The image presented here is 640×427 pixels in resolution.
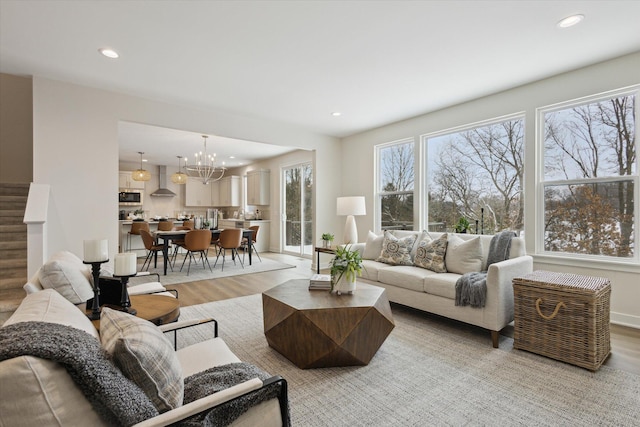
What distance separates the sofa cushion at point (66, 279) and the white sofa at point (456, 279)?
2835 millimetres

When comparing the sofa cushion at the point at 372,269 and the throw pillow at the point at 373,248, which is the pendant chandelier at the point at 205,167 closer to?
the throw pillow at the point at 373,248

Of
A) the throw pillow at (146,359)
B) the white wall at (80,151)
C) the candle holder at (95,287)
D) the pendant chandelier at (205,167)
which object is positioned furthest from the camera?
the pendant chandelier at (205,167)

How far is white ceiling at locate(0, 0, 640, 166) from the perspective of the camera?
7.98 feet

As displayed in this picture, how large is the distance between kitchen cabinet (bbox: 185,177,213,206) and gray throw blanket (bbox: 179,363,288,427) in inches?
383

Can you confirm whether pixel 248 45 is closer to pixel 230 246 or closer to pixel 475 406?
pixel 475 406

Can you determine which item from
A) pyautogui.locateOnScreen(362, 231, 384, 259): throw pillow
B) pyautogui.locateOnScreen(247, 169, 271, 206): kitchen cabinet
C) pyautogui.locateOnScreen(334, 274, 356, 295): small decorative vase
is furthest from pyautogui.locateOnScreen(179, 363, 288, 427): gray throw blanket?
pyautogui.locateOnScreen(247, 169, 271, 206): kitchen cabinet

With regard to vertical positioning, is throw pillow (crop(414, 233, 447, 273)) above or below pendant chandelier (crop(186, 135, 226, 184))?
below

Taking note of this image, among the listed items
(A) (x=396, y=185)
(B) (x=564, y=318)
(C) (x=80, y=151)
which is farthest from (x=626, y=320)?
(C) (x=80, y=151)

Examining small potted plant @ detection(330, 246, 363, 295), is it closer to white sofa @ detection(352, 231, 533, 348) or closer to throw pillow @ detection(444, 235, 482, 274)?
white sofa @ detection(352, 231, 533, 348)

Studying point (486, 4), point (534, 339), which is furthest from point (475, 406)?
point (486, 4)

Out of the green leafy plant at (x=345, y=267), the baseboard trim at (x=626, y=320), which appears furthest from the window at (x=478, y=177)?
the green leafy plant at (x=345, y=267)

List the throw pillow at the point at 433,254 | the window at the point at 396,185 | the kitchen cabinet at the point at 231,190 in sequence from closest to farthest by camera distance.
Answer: the throw pillow at the point at 433,254
the window at the point at 396,185
the kitchen cabinet at the point at 231,190

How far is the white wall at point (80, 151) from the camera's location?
12.2 feet

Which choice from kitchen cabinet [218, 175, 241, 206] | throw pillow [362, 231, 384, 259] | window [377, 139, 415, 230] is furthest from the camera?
kitchen cabinet [218, 175, 241, 206]
